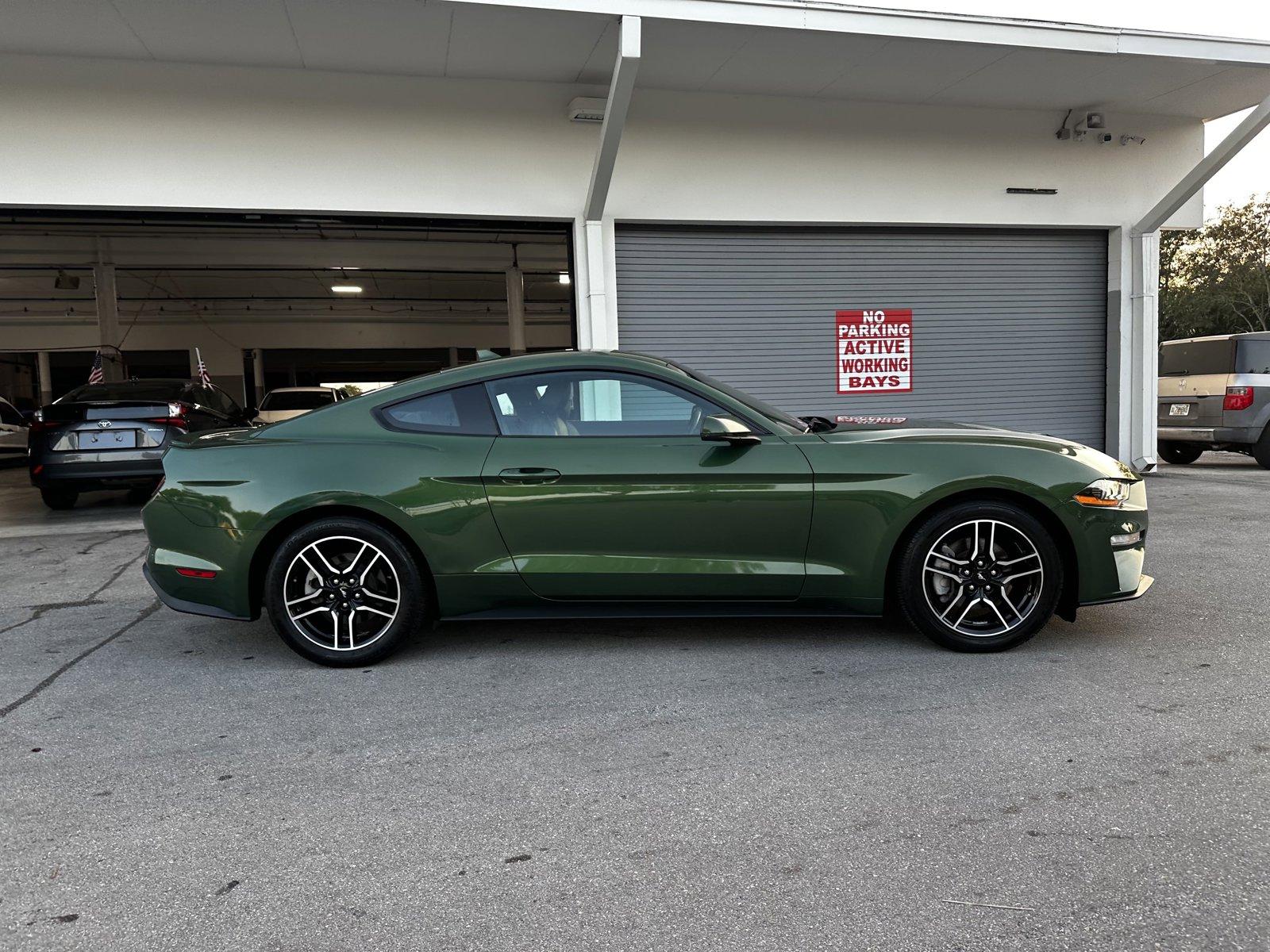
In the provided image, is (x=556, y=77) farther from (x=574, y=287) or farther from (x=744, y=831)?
(x=744, y=831)

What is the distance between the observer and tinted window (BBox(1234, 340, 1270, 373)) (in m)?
10.8

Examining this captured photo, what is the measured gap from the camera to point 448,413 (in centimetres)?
391

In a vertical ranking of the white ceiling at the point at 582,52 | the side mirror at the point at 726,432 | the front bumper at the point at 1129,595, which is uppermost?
the white ceiling at the point at 582,52

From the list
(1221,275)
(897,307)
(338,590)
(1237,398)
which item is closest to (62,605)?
(338,590)

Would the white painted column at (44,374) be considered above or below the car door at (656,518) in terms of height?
above

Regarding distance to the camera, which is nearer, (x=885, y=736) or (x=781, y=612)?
(x=885, y=736)

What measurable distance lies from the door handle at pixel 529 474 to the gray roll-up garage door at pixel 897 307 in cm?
565

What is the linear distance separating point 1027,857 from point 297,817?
1943 millimetres

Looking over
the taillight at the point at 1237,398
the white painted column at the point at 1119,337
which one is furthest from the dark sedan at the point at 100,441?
the taillight at the point at 1237,398

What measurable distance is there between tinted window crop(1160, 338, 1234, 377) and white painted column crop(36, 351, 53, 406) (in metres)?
29.0

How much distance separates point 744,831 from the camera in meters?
2.35

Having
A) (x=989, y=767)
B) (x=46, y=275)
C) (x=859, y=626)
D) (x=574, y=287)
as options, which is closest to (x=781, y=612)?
(x=859, y=626)

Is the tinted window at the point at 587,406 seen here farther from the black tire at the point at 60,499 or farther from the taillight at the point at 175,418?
the black tire at the point at 60,499

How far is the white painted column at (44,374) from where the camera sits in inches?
1054
